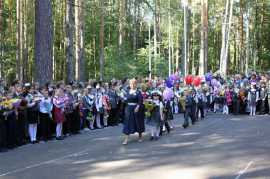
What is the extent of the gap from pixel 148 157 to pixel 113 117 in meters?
9.44

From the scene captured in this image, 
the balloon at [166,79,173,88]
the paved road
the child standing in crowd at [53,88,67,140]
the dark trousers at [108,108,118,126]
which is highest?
the balloon at [166,79,173,88]

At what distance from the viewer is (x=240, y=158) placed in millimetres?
12438

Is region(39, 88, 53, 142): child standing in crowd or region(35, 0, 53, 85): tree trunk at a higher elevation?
region(35, 0, 53, 85): tree trunk

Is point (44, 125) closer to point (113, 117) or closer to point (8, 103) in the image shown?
point (8, 103)

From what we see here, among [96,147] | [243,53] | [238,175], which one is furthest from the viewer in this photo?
[243,53]

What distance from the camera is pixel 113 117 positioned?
22.0 meters

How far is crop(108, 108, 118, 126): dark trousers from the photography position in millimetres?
21781

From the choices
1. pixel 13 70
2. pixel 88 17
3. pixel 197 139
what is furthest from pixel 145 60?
pixel 197 139

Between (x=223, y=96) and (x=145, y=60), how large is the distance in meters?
22.2

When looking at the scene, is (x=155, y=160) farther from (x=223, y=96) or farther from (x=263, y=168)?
(x=223, y=96)

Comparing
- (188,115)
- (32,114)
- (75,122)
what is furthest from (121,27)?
(32,114)

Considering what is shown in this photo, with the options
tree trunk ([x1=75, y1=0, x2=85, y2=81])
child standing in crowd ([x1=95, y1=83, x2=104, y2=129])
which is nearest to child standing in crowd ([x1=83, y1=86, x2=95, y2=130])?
child standing in crowd ([x1=95, y1=83, x2=104, y2=129])

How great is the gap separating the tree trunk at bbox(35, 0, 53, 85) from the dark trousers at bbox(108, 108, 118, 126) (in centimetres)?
325

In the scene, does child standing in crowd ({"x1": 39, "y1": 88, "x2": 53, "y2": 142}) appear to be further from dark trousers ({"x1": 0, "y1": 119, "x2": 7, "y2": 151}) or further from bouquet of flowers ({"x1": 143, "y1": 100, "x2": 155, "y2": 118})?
bouquet of flowers ({"x1": 143, "y1": 100, "x2": 155, "y2": 118})
